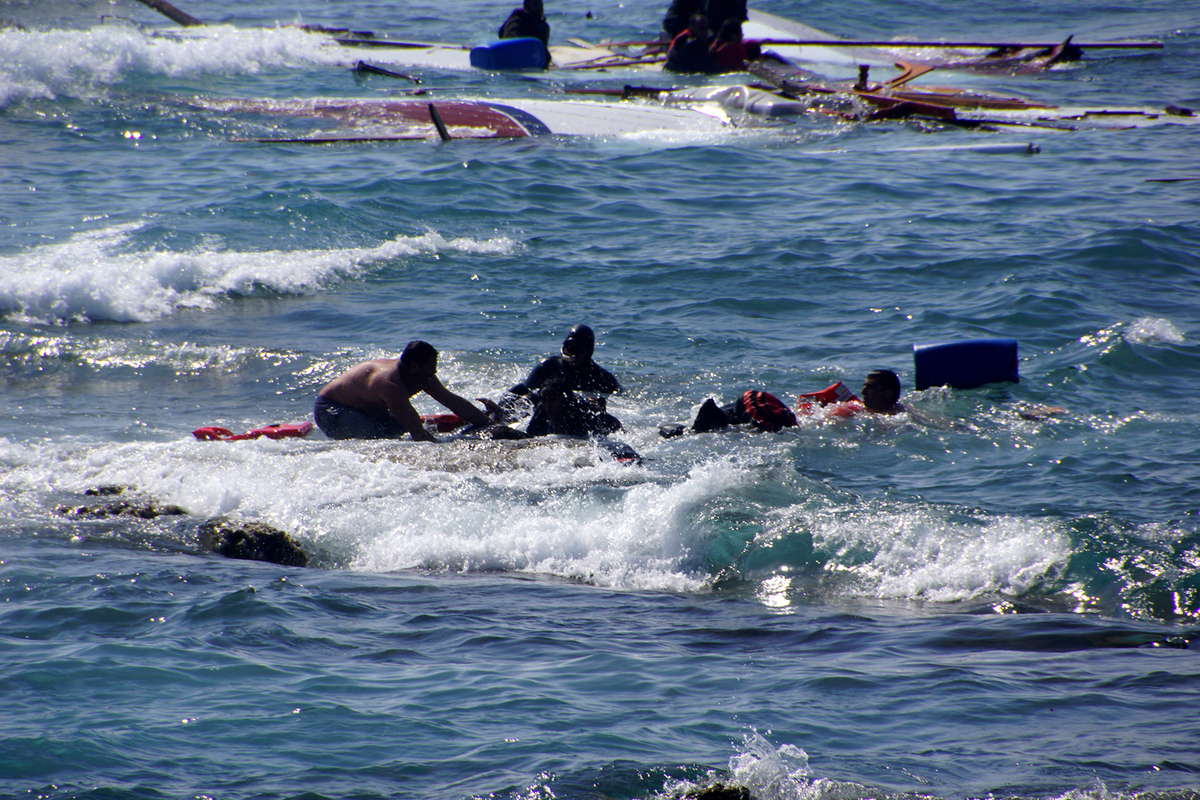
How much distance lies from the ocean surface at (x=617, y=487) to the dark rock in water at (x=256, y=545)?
0.55 ft

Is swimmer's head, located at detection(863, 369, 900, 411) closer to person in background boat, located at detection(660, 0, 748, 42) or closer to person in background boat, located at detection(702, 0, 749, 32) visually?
person in background boat, located at detection(702, 0, 749, 32)

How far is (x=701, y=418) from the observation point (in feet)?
27.4

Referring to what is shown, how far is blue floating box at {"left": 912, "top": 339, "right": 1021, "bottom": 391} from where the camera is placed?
9.05 meters

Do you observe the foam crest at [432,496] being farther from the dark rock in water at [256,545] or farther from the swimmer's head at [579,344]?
the swimmer's head at [579,344]

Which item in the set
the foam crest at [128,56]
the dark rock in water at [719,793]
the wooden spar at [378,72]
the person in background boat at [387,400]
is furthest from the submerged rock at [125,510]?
the wooden spar at [378,72]

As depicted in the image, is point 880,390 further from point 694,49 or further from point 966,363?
point 694,49

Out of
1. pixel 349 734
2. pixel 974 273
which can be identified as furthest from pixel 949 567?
pixel 974 273

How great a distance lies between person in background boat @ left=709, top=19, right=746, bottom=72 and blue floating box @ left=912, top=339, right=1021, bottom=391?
54.5 ft

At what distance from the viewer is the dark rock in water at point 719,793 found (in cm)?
366

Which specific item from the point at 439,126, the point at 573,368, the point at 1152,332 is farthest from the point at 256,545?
the point at 439,126

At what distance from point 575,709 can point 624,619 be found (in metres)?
1.04

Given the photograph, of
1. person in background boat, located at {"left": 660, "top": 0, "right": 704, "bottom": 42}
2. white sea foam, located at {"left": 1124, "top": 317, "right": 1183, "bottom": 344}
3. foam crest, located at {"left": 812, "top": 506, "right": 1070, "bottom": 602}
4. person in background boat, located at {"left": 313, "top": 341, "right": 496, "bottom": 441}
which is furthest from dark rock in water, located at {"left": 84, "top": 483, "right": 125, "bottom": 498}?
person in background boat, located at {"left": 660, "top": 0, "right": 704, "bottom": 42}

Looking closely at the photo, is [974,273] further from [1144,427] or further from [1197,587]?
[1197,587]

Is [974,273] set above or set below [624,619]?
above
